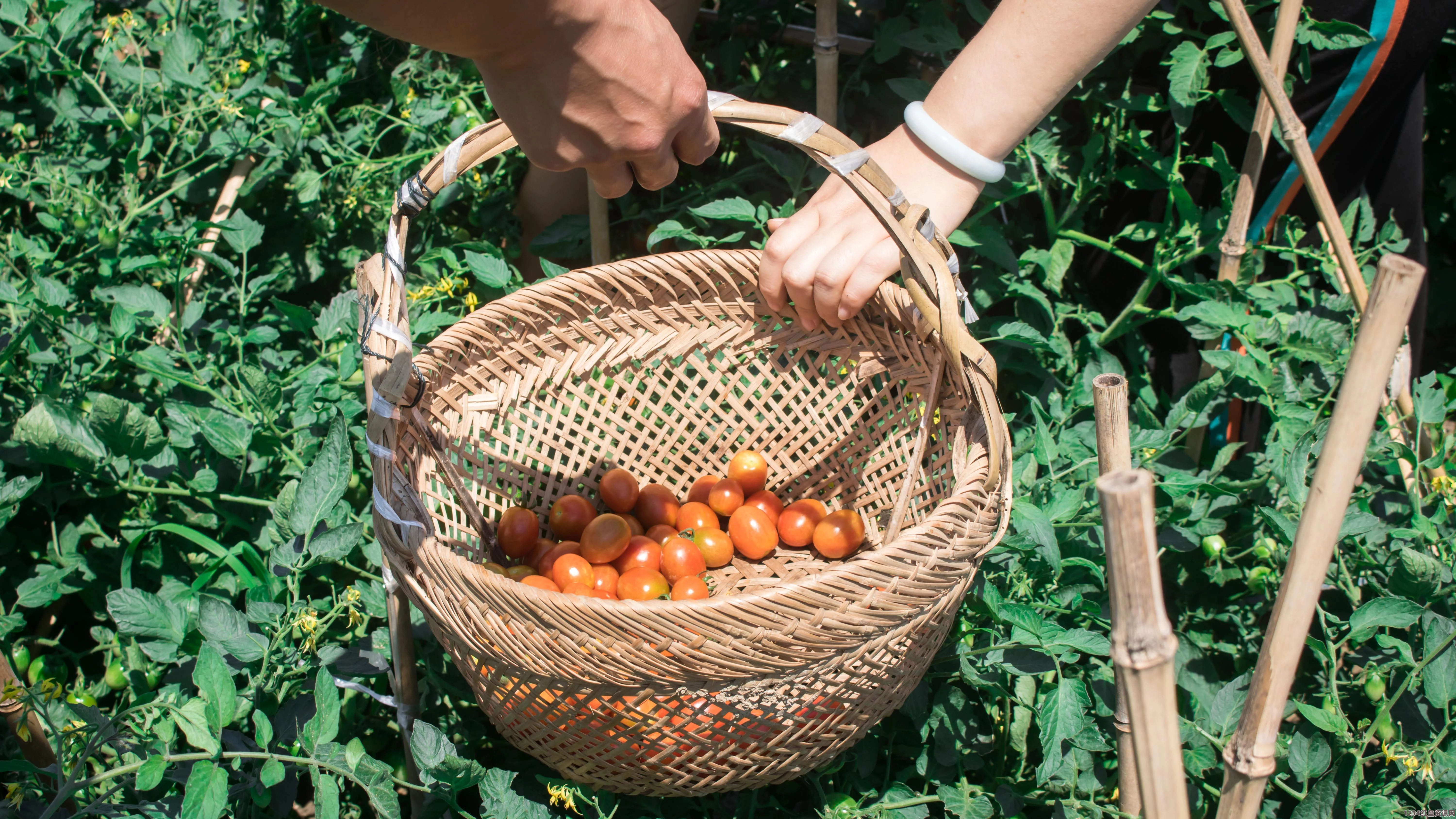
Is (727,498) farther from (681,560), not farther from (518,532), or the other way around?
(518,532)

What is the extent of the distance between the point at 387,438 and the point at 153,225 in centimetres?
93

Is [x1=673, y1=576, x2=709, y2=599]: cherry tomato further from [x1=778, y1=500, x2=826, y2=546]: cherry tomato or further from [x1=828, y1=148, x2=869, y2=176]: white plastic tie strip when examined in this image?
[x1=828, y1=148, x2=869, y2=176]: white plastic tie strip

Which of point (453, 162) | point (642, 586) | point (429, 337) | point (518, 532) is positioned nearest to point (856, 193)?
point (453, 162)

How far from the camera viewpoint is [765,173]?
5.89 ft

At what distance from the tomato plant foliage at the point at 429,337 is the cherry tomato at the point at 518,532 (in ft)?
0.53

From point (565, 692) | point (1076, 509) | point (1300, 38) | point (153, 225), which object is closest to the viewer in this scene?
point (565, 692)

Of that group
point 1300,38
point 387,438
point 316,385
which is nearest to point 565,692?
point 387,438

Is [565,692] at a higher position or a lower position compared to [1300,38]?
lower

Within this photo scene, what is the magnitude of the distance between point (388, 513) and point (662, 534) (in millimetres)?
561

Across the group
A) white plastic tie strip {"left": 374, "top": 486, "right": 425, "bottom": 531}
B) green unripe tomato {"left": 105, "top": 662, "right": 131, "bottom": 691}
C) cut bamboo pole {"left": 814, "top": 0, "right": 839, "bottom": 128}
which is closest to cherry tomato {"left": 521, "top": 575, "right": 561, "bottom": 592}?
white plastic tie strip {"left": 374, "top": 486, "right": 425, "bottom": 531}

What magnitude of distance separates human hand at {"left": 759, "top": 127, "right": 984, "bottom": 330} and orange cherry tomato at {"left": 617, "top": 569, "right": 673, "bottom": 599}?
40cm

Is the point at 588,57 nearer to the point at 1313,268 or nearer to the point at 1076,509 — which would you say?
the point at 1076,509

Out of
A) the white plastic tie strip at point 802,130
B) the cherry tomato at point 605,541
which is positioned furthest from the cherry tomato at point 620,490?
the white plastic tie strip at point 802,130

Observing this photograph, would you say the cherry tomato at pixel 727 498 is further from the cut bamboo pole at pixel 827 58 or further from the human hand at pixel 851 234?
the cut bamboo pole at pixel 827 58
